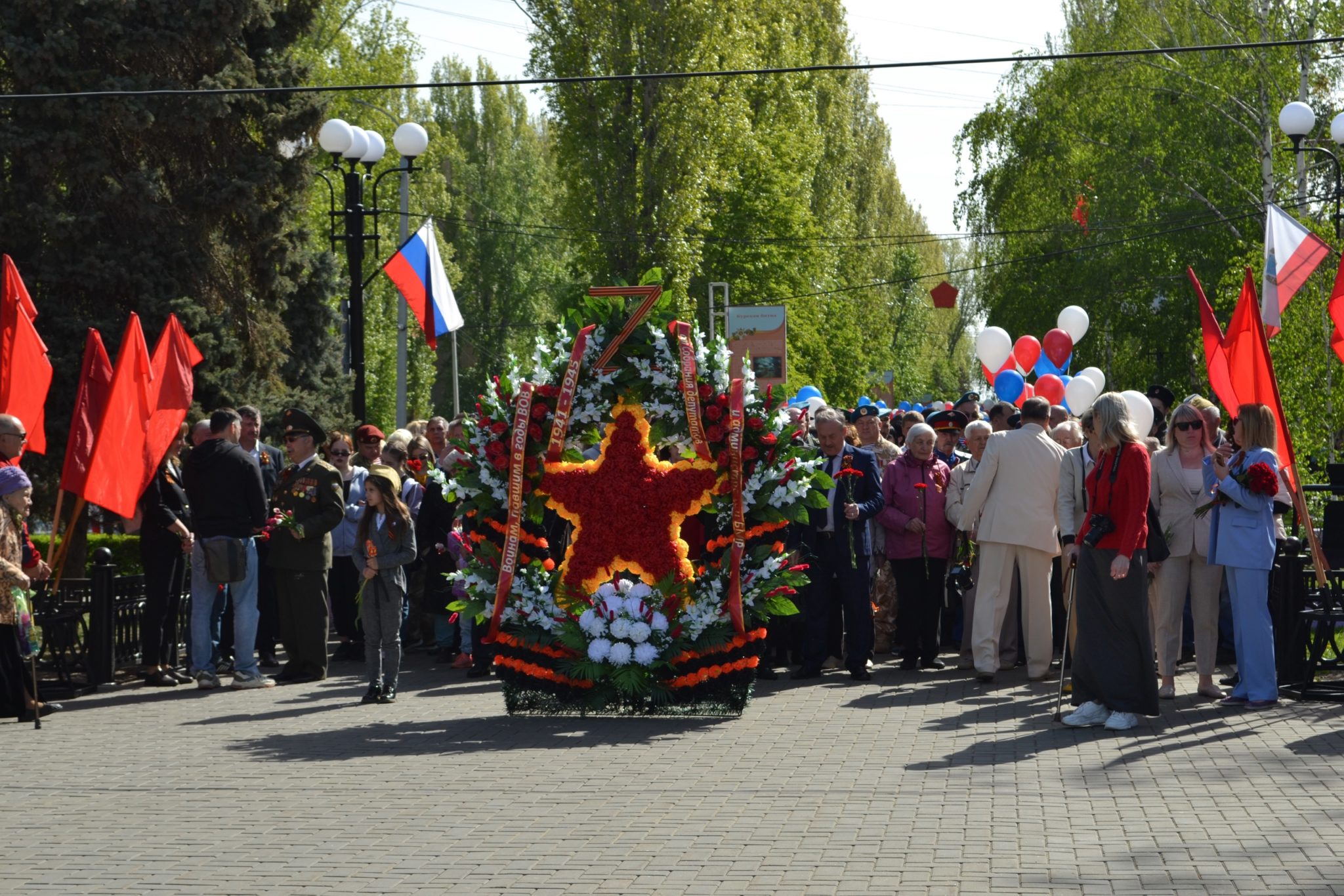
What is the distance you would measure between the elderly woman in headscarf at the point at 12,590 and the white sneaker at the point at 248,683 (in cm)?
203

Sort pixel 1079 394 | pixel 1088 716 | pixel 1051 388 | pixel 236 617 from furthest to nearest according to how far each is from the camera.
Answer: pixel 1079 394, pixel 1051 388, pixel 236 617, pixel 1088 716

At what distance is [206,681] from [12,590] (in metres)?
2.63

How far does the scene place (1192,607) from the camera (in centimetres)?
1192

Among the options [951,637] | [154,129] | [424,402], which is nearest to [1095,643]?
[951,637]

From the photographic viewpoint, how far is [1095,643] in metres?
10.3

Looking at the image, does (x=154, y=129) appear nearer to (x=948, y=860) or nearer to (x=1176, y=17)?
(x=948, y=860)

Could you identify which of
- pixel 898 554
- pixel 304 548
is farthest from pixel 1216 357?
pixel 304 548

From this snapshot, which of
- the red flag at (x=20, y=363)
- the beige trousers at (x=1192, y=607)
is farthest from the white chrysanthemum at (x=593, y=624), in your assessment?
the red flag at (x=20, y=363)

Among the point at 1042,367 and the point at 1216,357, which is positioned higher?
the point at 1042,367

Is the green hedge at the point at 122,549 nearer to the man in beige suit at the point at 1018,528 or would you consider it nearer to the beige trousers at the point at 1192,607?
the man in beige suit at the point at 1018,528

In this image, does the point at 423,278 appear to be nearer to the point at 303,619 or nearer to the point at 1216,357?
the point at 303,619

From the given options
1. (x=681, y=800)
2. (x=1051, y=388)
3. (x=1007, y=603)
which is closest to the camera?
(x=681, y=800)

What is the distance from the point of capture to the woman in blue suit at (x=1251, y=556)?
36.0 ft

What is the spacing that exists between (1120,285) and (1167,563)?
2904cm
